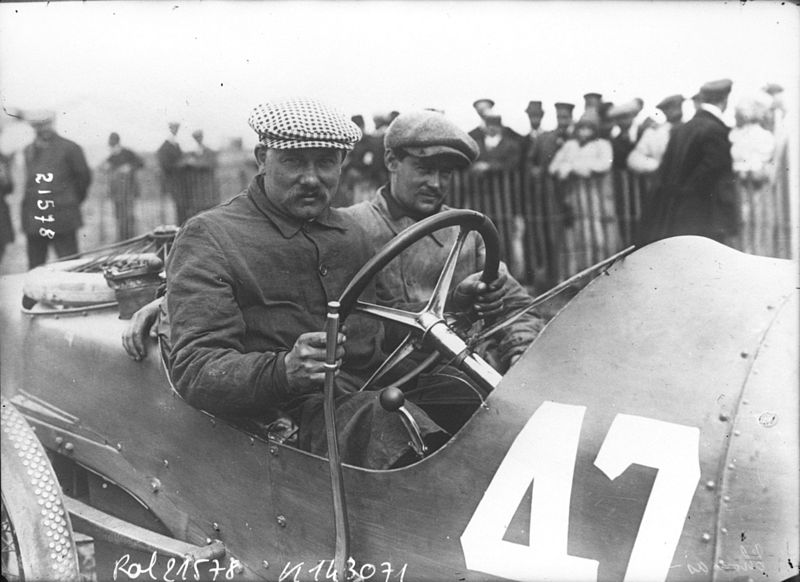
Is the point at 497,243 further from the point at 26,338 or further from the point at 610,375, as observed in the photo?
the point at 26,338

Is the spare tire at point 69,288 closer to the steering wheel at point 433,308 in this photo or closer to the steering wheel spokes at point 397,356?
the steering wheel spokes at point 397,356

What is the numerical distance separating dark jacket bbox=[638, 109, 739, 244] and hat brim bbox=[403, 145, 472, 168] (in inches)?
46.0

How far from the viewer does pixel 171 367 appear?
86.2 inches

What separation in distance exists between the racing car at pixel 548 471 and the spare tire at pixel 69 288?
474 millimetres

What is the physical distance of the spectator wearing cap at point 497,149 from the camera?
345 centimetres

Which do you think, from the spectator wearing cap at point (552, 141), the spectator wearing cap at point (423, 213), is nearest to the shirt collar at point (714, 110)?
the spectator wearing cap at point (552, 141)

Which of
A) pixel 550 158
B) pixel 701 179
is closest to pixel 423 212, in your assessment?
pixel 701 179

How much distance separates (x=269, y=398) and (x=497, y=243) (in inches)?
29.6

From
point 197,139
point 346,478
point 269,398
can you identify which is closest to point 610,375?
point 346,478

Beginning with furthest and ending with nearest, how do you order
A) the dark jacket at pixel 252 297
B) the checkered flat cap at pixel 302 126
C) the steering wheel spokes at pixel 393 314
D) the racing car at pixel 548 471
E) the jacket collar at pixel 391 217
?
the jacket collar at pixel 391 217 < the checkered flat cap at pixel 302 126 < the dark jacket at pixel 252 297 < the steering wheel spokes at pixel 393 314 < the racing car at pixel 548 471

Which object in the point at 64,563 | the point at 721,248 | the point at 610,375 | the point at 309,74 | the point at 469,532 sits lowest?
the point at 64,563

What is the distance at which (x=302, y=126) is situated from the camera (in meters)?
2.21

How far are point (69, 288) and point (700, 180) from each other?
286cm

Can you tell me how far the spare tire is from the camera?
2.63 metres
